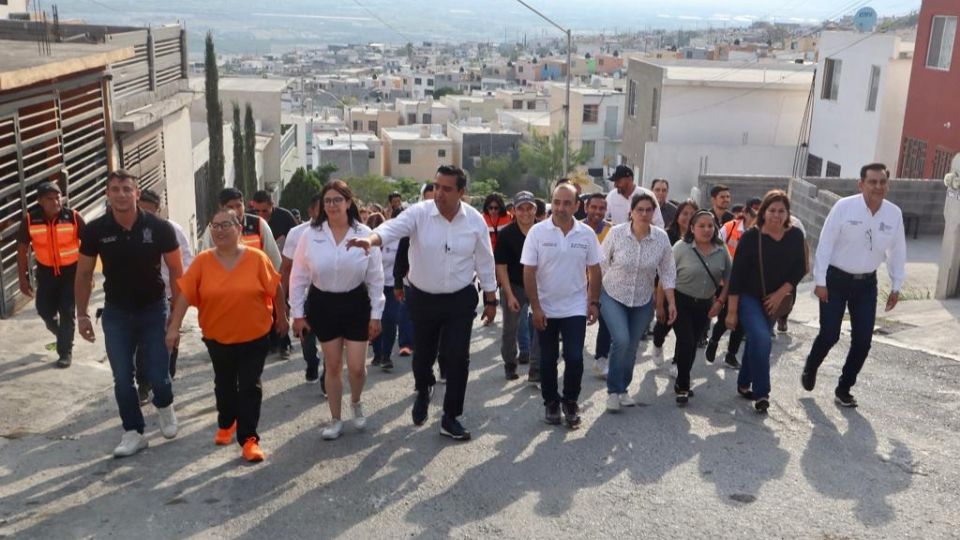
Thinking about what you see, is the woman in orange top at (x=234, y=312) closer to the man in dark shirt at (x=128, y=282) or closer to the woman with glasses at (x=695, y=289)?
the man in dark shirt at (x=128, y=282)

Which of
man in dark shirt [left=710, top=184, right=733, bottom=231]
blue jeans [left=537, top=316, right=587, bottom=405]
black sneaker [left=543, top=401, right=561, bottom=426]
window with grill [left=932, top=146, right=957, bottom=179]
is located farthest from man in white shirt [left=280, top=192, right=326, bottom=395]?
window with grill [left=932, top=146, right=957, bottom=179]

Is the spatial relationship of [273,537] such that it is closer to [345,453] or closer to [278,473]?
[278,473]

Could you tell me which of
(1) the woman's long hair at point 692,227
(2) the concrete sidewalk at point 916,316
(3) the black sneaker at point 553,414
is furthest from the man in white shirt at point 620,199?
(3) the black sneaker at point 553,414

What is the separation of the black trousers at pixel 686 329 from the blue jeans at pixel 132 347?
3.72 meters

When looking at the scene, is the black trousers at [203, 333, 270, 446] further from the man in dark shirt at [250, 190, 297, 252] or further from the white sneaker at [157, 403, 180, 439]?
the man in dark shirt at [250, 190, 297, 252]

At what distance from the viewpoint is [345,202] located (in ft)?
20.0

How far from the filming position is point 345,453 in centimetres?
→ 605

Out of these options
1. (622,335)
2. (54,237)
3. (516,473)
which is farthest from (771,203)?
(54,237)

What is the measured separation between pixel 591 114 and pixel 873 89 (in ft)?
135

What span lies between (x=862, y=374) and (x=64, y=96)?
996 cm

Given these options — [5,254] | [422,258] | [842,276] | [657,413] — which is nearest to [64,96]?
[5,254]

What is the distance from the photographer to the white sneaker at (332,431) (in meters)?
6.27

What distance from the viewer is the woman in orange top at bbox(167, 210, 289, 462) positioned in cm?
568

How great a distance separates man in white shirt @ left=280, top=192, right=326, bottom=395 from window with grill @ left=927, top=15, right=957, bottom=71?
18661mm
